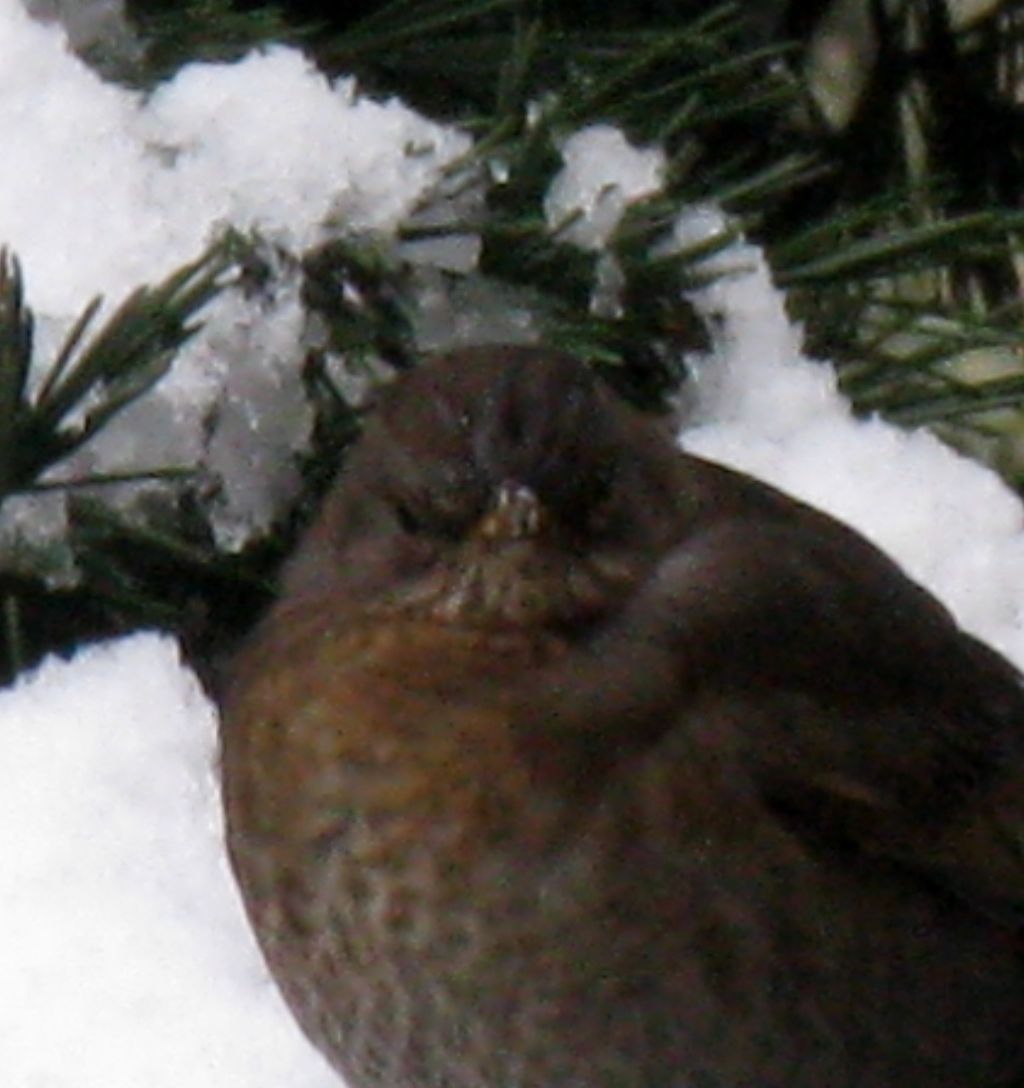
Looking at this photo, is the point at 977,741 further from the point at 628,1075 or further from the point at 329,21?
the point at 329,21

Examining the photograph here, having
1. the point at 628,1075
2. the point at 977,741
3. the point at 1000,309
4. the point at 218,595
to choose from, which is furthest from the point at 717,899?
the point at 1000,309

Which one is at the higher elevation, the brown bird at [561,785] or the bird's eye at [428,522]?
the bird's eye at [428,522]

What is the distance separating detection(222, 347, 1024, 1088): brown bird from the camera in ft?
8.15

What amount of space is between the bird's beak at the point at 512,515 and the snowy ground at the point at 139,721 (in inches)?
12.3

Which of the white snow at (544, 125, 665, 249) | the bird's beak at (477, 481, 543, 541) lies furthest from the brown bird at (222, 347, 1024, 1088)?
the white snow at (544, 125, 665, 249)

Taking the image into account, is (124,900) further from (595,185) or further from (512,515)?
(595,185)

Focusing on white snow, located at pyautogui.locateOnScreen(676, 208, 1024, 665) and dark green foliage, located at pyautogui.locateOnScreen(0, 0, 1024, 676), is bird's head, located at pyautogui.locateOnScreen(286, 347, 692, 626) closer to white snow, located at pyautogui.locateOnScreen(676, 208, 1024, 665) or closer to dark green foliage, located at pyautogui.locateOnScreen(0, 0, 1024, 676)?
dark green foliage, located at pyautogui.locateOnScreen(0, 0, 1024, 676)

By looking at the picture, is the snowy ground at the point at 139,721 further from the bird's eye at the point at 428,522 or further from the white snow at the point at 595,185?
the bird's eye at the point at 428,522

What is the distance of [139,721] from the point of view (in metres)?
2.68

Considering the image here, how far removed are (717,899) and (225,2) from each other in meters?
0.82

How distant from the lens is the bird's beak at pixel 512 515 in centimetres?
246

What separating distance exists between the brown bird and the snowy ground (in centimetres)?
9

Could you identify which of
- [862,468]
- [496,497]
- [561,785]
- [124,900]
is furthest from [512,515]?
[862,468]

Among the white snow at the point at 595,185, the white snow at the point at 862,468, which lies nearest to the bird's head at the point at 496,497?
the white snow at the point at 595,185
